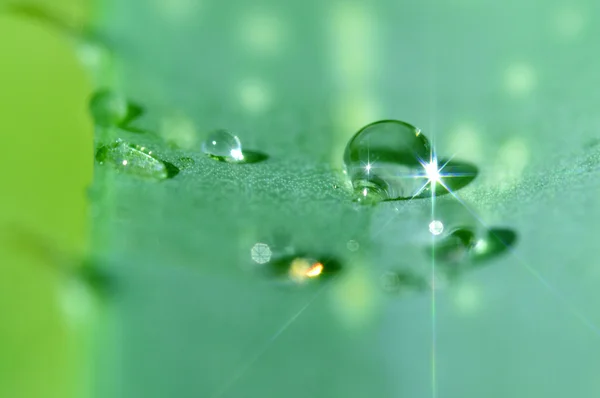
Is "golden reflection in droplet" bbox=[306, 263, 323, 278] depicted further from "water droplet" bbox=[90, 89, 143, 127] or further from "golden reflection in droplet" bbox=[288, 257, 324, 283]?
"water droplet" bbox=[90, 89, 143, 127]

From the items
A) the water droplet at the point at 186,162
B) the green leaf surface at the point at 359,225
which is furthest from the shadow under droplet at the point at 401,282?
the water droplet at the point at 186,162

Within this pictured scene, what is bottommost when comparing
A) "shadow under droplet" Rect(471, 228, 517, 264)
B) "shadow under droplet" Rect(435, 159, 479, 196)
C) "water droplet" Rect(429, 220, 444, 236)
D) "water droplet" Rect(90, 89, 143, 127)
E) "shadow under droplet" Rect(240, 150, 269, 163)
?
"shadow under droplet" Rect(471, 228, 517, 264)

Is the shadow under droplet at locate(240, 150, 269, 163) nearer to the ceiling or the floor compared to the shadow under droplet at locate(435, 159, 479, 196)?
nearer to the ceiling

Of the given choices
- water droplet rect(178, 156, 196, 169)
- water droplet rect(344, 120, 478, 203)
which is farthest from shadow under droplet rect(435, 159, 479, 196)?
water droplet rect(178, 156, 196, 169)

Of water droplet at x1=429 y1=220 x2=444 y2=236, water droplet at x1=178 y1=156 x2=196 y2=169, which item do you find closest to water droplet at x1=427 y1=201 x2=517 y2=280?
water droplet at x1=429 y1=220 x2=444 y2=236

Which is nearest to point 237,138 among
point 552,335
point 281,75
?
point 281,75

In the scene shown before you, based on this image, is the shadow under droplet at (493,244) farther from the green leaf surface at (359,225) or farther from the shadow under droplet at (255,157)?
the shadow under droplet at (255,157)

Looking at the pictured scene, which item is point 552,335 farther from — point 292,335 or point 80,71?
point 80,71
